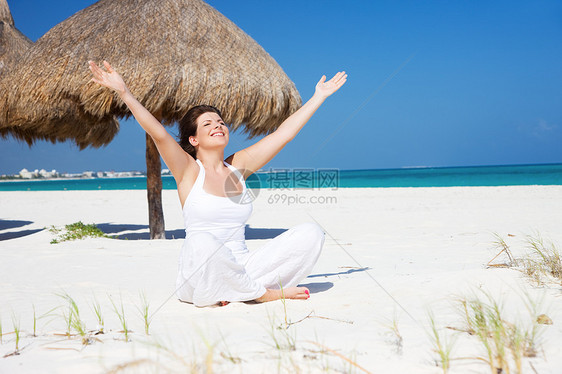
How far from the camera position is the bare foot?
8.41 feet

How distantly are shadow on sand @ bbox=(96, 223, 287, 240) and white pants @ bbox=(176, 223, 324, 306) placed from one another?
165 inches

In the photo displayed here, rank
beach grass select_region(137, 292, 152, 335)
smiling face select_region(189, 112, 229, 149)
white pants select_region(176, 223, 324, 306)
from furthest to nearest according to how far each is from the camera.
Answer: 1. smiling face select_region(189, 112, 229, 149)
2. white pants select_region(176, 223, 324, 306)
3. beach grass select_region(137, 292, 152, 335)

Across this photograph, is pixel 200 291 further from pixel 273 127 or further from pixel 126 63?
pixel 273 127

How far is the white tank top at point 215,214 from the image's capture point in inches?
99.1

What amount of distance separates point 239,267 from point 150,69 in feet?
12.2

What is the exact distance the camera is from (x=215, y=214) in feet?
8.30

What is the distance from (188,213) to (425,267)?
229 cm

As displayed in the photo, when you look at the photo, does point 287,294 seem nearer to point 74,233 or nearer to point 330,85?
point 330,85

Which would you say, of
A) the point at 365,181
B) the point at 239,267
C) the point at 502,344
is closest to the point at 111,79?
the point at 239,267

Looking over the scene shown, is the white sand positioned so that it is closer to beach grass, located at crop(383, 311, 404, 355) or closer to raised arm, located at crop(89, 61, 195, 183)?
beach grass, located at crop(383, 311, 404, 355)

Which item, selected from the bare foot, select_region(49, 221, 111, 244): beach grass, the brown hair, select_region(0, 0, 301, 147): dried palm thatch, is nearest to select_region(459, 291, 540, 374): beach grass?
the bare foot

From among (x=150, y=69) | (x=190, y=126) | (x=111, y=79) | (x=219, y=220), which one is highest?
(x=150, y=69)

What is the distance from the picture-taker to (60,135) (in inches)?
282

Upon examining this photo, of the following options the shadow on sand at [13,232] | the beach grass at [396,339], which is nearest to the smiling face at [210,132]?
the beach grass at [396,339]
